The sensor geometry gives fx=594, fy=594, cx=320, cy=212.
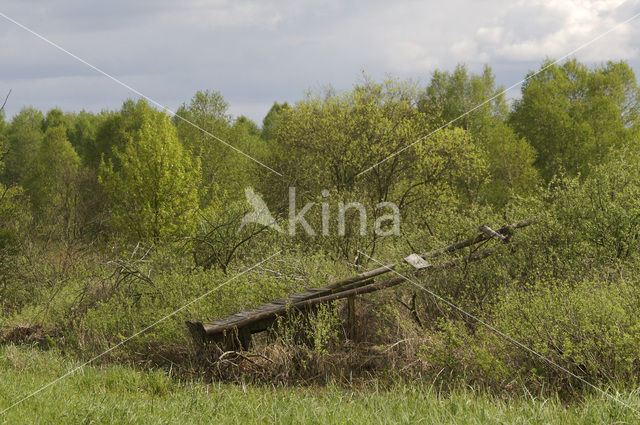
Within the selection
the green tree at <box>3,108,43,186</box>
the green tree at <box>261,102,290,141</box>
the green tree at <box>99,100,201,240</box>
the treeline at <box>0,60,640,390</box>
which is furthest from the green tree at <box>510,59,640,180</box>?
the green tree at <box>3,108,43,186</box>

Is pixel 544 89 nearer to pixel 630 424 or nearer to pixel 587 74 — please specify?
pixel 587 74

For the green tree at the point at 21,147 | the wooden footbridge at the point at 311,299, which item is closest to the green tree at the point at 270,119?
the green tree at the point at 21,147

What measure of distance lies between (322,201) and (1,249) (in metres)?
9.83

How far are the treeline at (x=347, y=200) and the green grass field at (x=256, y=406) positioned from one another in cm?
126

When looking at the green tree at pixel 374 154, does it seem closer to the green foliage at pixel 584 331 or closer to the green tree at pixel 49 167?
the green foliage at pixel 584 331

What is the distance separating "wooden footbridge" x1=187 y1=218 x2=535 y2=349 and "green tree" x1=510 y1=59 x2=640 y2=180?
28.0 m

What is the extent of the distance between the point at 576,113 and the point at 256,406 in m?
36.4

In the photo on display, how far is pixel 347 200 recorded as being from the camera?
1609 centimetres

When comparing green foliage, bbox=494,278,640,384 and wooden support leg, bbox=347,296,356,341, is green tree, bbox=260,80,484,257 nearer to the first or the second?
Result: wooden support leg, bbox=347,296,356,341

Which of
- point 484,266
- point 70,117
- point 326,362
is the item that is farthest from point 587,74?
point 70,117

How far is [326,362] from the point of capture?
29.4ft

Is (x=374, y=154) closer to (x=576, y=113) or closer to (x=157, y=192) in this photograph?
(x=157, y=192)

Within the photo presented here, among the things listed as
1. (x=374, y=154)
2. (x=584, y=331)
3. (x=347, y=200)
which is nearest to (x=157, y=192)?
(x=374, y=154)

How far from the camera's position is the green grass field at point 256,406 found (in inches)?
221
